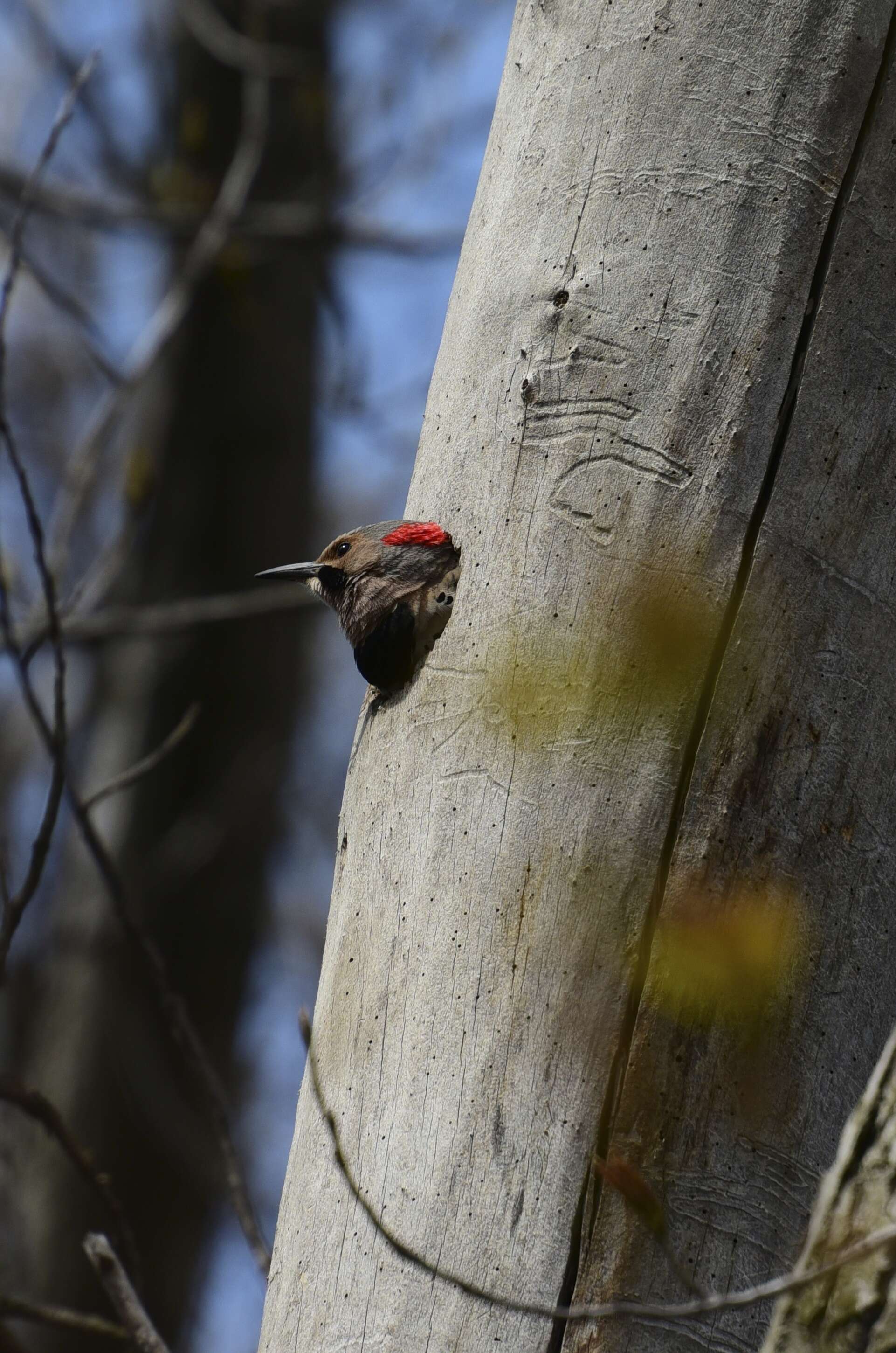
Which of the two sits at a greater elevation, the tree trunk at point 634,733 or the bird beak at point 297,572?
the bird beak at point 297,572

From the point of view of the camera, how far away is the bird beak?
289 centimetres

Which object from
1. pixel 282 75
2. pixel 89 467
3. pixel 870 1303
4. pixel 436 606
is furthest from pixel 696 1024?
pixel 282 75

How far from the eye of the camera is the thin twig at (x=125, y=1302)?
86.0 inches

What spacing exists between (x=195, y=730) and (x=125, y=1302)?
4803mm

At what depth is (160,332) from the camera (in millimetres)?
4691

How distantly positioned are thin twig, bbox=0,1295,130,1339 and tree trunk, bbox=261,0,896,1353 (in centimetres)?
45

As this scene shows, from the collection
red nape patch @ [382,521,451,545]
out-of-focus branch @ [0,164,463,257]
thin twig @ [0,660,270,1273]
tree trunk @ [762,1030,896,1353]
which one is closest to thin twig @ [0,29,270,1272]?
thin twig @ [0,660,270,1273]

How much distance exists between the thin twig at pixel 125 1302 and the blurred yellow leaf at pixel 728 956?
104 cm

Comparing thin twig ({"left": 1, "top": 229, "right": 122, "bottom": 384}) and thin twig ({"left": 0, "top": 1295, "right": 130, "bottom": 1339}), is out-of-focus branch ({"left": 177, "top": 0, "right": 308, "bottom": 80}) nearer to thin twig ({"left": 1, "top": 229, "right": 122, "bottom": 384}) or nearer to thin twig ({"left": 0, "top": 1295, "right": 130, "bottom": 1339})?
thin twig ({"left": 1, "top": 229, "right": 122, "bottom": 384})

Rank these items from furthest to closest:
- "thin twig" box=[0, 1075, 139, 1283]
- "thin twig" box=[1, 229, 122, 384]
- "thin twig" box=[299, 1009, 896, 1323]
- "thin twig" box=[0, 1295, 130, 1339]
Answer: "thin twig" box=[1, 229, 122, 384]
"thin twig" box=[0, 1075, 139, 1283]
"thin twig" box=[0, 1295, 130, 1339]
"thin twig" box=[299, 1009, 896, 1323]

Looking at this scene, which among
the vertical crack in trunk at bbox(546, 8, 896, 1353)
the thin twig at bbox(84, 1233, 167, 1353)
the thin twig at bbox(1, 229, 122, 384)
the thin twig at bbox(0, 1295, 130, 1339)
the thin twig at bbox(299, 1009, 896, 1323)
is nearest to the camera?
the thin twig at bbox(299, 1009, 896, 1323)

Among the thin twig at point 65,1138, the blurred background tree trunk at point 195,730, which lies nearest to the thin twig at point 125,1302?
the thin twig at point 65,1138

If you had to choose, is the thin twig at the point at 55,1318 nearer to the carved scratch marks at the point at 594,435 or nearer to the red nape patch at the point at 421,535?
the red nape patch at the point at 421,535

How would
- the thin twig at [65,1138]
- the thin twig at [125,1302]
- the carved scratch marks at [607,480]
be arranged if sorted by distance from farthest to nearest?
the thin twig at [65,1138]
the thin twig at [125,1302]
the carved scratch marks at [607,480]
